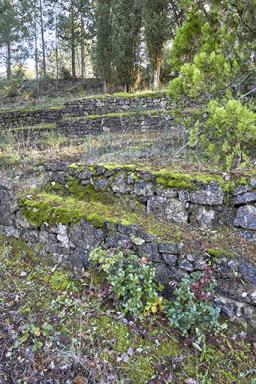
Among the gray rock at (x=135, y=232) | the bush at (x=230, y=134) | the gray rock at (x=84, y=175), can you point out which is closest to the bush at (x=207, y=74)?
the bush at (x=230, y=134)

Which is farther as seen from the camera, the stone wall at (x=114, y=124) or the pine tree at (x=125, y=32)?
the pine tree at (x=125, y=32)

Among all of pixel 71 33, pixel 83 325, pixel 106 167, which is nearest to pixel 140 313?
pixel 83 325

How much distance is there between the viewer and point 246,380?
2.01 meters

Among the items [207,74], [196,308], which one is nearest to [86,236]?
[196,308]

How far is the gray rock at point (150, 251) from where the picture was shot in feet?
8.62

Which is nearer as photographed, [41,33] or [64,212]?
[64,212]

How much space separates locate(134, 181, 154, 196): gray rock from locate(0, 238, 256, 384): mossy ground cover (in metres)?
1.02

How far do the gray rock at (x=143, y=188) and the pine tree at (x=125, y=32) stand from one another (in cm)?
1084

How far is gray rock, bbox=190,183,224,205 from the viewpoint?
2.79 m

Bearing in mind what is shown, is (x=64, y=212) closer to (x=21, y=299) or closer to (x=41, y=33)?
(x=21, y=299)

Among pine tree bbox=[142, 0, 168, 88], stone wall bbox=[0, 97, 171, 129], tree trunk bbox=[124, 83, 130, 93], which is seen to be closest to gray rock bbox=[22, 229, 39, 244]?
stone wall bbox=[0, 97, 171, 129]

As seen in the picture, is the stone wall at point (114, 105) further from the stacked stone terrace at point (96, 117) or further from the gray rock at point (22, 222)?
the gray rock at point (22, 222)

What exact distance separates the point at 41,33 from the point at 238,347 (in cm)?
1991

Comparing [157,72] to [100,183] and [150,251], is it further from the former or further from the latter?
[150,251]
